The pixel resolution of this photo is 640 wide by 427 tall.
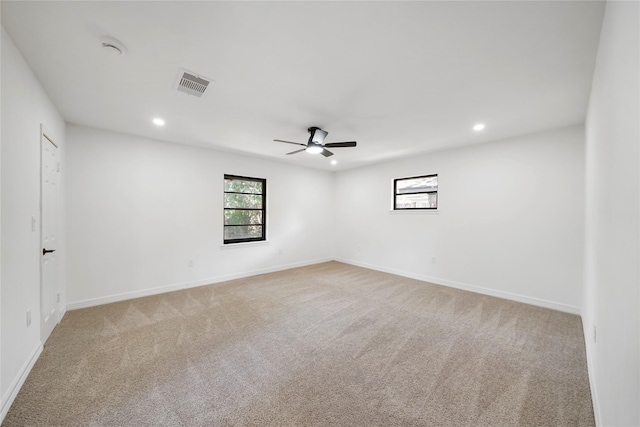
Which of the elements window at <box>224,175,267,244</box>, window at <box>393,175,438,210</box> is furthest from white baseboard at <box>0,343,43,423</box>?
window at <box>393,175,438,210</box>

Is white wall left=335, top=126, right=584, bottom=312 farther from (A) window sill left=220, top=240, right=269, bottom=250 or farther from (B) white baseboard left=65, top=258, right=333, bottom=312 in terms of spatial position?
(B) white baseboard left=65, top=258, right=333, bottom=312

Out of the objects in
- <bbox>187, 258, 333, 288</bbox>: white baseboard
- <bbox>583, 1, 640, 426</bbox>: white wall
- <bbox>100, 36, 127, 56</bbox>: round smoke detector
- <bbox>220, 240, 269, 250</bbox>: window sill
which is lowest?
<bbox>187, 258, 333, 288</bbox>: white baseboard

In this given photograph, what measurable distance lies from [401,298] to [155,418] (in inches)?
129

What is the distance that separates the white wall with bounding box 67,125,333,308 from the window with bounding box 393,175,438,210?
280cm

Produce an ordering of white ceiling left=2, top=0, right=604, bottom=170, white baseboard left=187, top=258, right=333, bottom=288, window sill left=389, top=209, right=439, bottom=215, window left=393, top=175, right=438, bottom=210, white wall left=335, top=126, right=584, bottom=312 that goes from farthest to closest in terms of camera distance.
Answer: window left=393, top=175, right=438, bottom=210 < window sill left=389, top=209, right=439, bottom=215 < white baseboard left=187, top=258, right=333, bottom=288 < white wall left=335, top=126, right=584, bottom=312 < white ceiling left=2, top=0, right=604, bottom=170

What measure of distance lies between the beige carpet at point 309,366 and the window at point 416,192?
6.89ft

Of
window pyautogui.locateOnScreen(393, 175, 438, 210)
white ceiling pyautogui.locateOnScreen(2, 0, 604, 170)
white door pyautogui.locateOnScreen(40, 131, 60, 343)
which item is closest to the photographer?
white ceiling pyautogui.locateOnScreen(2, 0, 604, 170)

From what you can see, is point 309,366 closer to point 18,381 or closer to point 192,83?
point 18,381

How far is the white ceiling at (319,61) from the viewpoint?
1484mm

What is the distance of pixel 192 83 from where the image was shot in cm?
227

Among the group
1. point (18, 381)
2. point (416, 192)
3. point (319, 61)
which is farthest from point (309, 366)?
point (416, 192)

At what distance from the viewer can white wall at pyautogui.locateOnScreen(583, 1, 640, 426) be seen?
0.92m

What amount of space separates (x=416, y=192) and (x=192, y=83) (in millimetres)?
4429

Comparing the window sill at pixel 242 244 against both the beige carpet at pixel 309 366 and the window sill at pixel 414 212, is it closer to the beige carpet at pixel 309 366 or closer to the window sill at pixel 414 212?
the beige carpet at pixel 309 366
